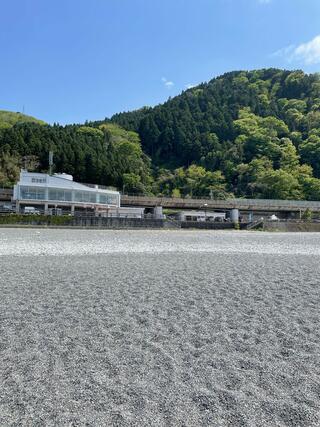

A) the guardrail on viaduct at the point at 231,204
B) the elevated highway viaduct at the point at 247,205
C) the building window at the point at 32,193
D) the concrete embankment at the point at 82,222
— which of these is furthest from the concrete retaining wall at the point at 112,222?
the elevated highway viaduct at the point at 247,205

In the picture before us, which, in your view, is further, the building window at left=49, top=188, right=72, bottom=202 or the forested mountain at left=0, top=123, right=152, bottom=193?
the forested mountain at left=0, top=123, right=152, bottom=193

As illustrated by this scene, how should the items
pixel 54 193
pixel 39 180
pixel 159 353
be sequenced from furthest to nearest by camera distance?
pixel 54 193 → pixel 39 180 → pixel 159 353

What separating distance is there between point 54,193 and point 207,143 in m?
73.6

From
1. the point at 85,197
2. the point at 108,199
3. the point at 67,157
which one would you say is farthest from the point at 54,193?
the point at 67,157

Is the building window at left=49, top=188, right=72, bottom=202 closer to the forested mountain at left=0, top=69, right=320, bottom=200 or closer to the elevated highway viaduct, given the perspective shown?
the forested mountain at left=0, top=69, right=320, bottom=200

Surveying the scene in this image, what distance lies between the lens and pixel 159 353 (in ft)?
12.4

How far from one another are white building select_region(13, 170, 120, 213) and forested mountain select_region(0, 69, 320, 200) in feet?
52.1

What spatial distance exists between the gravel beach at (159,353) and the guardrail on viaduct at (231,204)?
5937 cm

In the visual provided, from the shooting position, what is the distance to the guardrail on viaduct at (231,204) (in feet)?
219

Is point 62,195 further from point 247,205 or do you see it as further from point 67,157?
point 247,205

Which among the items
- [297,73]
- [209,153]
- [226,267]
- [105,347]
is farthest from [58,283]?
[297,73]

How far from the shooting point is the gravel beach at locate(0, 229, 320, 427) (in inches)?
109

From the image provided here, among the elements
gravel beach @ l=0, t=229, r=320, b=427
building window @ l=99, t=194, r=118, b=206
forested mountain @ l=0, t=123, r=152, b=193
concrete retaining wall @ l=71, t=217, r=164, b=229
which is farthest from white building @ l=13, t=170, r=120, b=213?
gravel beach @ l=0, t=229, r=320, b=427

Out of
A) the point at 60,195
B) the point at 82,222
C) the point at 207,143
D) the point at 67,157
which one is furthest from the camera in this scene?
the point at 207,143
